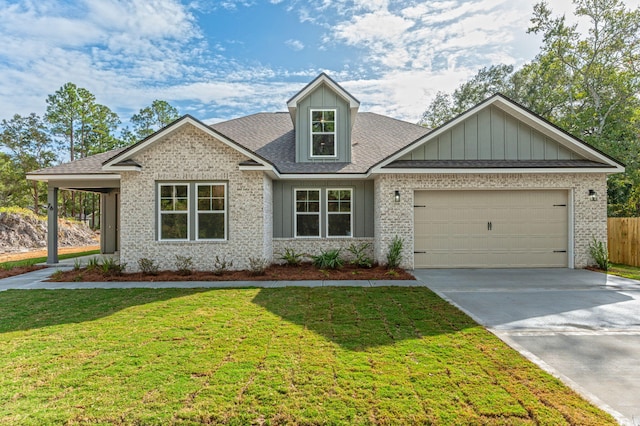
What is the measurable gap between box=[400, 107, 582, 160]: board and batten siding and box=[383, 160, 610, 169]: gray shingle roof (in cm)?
16

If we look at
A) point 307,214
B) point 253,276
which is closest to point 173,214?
point 253,276

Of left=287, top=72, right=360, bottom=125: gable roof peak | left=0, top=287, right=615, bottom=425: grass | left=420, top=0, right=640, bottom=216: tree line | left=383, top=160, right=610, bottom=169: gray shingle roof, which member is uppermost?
left=420, top=0, right=640, bottom=216: tree line

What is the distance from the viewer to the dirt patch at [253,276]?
959cm

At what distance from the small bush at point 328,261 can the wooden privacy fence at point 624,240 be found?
10730 mm

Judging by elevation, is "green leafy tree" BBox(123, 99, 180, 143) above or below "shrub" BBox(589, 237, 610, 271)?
above

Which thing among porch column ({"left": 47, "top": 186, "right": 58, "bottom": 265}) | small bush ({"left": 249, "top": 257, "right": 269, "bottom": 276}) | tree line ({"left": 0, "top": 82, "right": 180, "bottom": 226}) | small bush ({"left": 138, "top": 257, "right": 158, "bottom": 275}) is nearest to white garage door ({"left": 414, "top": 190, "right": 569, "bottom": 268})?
small bush ({"left": 249, "top": 257, "right": 269, "bottom": 276})

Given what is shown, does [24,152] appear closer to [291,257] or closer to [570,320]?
[291,257]

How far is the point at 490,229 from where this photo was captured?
1120 cm

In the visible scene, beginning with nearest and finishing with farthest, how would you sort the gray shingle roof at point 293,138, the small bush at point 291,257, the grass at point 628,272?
the grass at point 628,272
the small bush at point 291,257
the gray shingle roof at point 293,138

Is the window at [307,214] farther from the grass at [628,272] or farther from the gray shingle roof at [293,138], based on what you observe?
the grass at [628,272]

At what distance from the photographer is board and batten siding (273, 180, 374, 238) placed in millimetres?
12281

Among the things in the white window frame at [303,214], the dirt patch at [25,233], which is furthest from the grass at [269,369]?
the dirt patch at [25,233]

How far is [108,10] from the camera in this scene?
11.8 metres

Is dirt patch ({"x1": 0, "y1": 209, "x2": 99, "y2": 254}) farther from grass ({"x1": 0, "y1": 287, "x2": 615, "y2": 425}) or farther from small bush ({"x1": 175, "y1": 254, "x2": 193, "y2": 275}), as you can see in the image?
grass ({"x1": 0, "y1": 287, "x2": 615, "y2": 425})
